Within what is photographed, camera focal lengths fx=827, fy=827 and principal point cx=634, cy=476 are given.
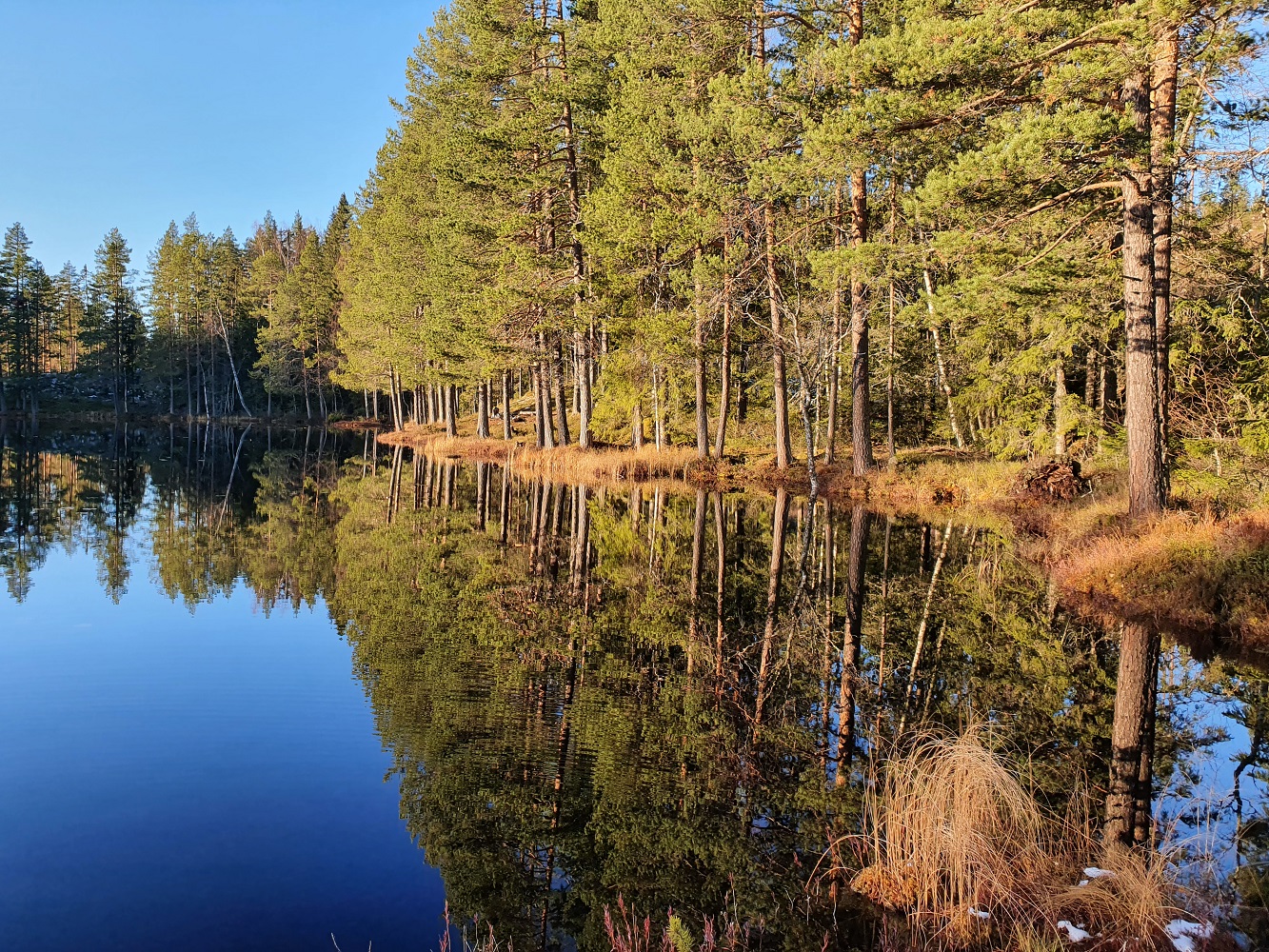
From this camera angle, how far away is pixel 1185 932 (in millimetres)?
→ 4469

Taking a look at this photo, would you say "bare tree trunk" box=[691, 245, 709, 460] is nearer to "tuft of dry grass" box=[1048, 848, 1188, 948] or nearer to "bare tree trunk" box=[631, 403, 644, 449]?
"bare tree trunk" box=[631, 403, 644, 449]

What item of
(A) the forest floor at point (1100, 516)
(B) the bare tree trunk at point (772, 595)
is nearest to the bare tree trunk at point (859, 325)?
(A) the forest floor at point (1100, 516)

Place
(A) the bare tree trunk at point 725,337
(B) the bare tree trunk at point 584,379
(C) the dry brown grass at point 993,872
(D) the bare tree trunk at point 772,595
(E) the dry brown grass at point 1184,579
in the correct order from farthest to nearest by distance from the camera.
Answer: (B) the bare tree trunk at point 584,379
(A) the bare tree trunk at point 725,337
(E) the dry brown grass at point 1184,579
(D) the bare tree trunk at point 772,595
(C) the dry brown grass at point 993,872

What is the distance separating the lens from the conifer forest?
5.57 m

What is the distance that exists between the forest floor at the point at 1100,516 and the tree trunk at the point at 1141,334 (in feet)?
1.98

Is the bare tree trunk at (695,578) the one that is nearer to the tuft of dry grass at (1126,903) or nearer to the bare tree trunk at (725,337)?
the bare tree trunk at (725,337)

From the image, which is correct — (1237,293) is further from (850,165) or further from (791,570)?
(791,570)

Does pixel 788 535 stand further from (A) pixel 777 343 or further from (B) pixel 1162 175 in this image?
(B) pixel 1162 175

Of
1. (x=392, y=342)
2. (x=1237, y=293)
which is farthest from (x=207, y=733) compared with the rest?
(x=392, y=342)

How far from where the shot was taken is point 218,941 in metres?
5.13

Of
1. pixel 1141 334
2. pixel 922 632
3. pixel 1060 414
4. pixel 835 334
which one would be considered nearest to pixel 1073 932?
pixel 922 632

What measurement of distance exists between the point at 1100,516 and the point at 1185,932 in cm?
1155

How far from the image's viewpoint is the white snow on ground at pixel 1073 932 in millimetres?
4527

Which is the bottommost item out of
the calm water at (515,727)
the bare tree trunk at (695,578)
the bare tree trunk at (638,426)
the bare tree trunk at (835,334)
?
the calm water at (515,727)
